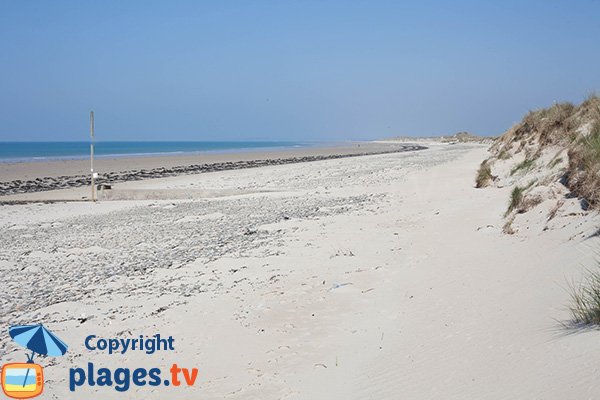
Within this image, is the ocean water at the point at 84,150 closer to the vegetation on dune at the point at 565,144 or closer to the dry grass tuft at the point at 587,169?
the vegetation on dune at the point at 565,144

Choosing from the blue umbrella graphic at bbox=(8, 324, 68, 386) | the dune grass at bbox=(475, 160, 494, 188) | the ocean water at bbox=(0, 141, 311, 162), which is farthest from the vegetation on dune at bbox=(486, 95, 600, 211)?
the ocean water at bbox=(0, 141, 311, 162)

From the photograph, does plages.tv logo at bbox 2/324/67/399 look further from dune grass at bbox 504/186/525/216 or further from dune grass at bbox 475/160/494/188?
dune grass at bbox 475/160/494/188

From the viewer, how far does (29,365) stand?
423 centimetres

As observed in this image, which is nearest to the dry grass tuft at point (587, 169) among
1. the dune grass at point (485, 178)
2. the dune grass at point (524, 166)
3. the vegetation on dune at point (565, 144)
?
the vegetation on dune at point (565, 144)

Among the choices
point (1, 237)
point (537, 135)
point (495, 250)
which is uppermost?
point (537, 135)

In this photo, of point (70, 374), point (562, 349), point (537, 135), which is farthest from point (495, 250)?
point (537, 135)

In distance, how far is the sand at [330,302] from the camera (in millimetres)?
3375

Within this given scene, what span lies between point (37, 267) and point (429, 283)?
5643 mm

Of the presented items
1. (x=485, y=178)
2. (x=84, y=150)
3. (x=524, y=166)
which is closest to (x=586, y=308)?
(x=524, y=166)

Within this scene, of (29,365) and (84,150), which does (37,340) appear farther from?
(84,150)

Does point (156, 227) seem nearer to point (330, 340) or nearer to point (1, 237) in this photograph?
point (1, 237)

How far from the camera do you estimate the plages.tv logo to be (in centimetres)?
386

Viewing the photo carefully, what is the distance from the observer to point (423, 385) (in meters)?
3.21

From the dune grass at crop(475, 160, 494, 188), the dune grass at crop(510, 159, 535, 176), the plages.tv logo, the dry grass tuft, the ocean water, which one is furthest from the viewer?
the ocean water
